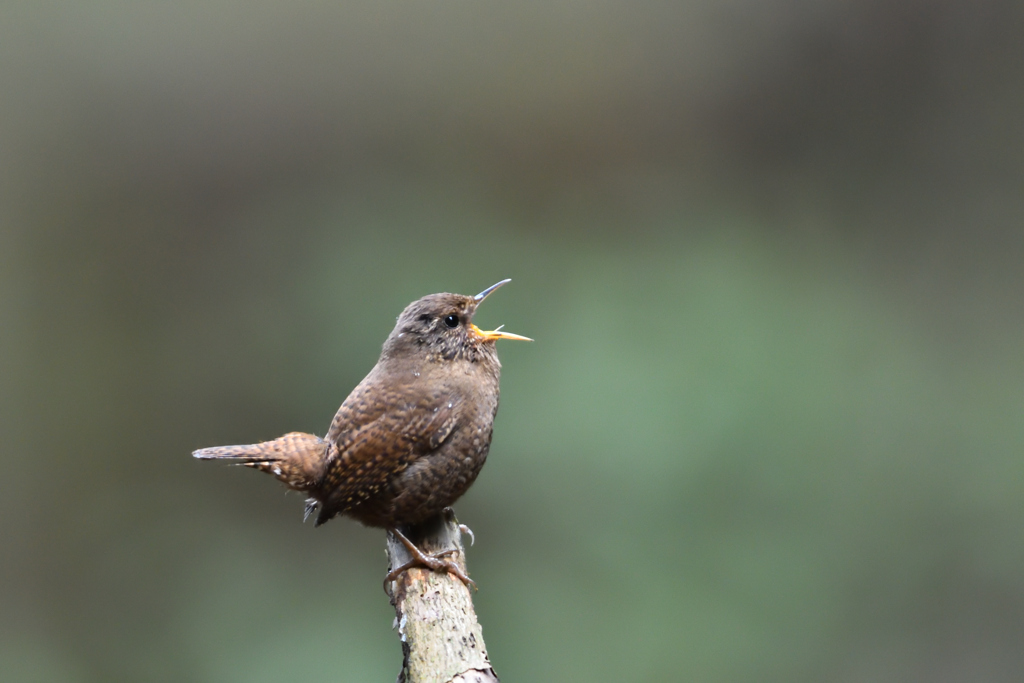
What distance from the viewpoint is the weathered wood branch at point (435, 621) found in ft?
5.81

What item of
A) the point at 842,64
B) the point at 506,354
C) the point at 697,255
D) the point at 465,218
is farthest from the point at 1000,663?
the point at 465,218

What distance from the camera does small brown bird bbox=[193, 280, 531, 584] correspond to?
2096 millimetres

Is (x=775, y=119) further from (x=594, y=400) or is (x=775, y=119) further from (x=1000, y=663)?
(x=1000, y=663)

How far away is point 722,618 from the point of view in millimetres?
3518

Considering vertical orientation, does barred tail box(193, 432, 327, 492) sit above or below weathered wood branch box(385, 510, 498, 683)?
above

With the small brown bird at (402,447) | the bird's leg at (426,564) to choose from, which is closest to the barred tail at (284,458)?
the small brown bird at (402,447)

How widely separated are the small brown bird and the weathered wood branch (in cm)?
5

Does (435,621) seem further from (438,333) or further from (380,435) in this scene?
(438,333)

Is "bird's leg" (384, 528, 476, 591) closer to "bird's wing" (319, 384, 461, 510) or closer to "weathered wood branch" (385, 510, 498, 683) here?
"weathered wood branch" (385, 510, 498, 683)

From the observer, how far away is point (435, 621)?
190 cm

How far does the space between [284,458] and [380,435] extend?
0.84ft

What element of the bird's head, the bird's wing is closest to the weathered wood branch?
the bird's wing

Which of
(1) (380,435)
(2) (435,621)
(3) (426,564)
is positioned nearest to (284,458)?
(1) (380,435)

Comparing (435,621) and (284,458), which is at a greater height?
(284,458)
